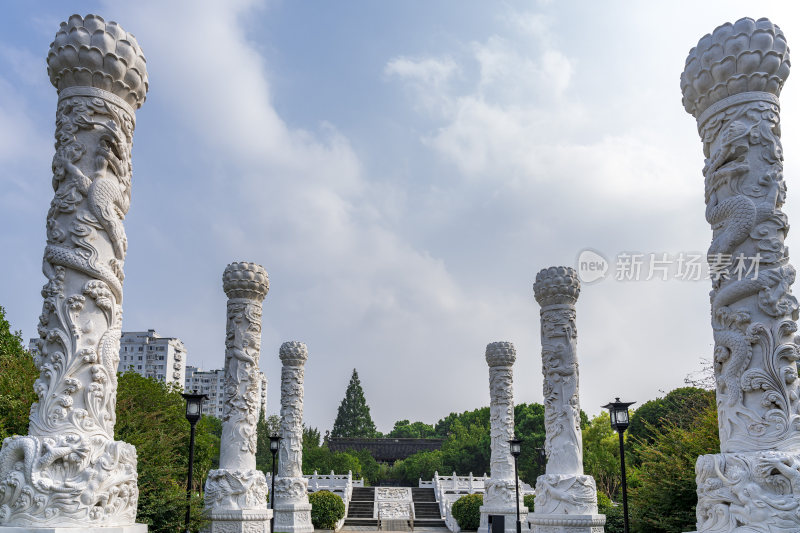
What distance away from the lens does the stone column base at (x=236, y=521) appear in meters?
10.4

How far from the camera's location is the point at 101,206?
554 centimetres

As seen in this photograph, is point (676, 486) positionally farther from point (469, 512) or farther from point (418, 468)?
point (418, 468)

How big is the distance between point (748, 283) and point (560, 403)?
18.8 ft

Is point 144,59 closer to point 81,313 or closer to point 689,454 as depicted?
point 81,313

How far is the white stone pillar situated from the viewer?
4.75m

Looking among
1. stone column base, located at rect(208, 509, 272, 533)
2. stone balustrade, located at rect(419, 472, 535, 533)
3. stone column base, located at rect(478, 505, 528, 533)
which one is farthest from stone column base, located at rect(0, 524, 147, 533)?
stone balustrade, located at rect(419, 472, 535, 533)

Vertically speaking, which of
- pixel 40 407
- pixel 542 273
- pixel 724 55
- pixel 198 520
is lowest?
pixel 198 520

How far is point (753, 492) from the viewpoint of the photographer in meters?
4.90

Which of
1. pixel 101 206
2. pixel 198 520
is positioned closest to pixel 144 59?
pixel 101 206

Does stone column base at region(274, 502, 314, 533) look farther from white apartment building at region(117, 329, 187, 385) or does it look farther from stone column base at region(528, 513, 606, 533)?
white apartment building at region(117, 329, 187, 385)

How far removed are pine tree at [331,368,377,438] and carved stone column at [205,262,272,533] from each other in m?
39.5

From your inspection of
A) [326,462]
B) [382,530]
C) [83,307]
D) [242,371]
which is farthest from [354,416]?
[83,307]

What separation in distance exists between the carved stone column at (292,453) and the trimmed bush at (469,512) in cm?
478

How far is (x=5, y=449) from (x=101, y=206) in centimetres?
203
